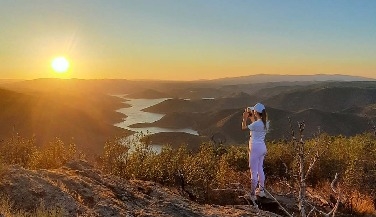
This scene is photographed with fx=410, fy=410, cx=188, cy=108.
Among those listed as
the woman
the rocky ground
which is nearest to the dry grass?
the rocky ground

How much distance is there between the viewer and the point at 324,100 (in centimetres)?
14825

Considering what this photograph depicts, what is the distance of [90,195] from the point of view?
22.2ft

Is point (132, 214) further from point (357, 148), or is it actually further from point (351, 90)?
point (351, 90)

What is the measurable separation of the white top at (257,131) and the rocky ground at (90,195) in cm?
169

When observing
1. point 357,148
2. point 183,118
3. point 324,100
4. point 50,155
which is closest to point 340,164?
point 357,148

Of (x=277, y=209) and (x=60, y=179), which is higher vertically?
(x=60, y=179)

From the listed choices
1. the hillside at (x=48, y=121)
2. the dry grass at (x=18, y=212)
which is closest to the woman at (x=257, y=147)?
the dry grass at (x=18, y=212)

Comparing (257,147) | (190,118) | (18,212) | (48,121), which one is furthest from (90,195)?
(190,118)

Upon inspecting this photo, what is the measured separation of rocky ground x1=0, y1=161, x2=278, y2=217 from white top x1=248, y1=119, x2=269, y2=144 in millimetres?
1689

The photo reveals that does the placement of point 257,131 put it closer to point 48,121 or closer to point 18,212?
point 18,212

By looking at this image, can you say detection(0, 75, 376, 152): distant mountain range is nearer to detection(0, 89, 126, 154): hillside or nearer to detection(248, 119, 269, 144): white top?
detection(0, 89, 126, 154): hillside

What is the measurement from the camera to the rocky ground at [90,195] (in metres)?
6.08

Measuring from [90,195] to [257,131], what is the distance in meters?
4.31

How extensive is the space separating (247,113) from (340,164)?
8.58m
